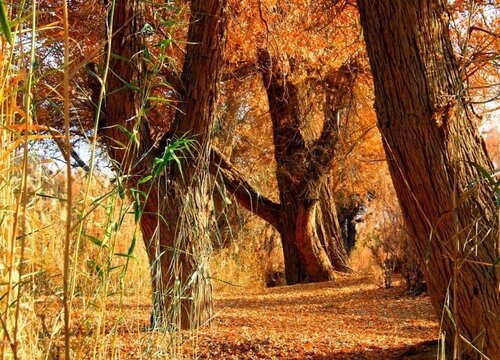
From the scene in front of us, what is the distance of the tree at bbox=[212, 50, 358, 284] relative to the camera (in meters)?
8.34

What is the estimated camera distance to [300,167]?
8305mm

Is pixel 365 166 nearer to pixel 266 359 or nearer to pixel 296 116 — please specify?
pixel 296 116

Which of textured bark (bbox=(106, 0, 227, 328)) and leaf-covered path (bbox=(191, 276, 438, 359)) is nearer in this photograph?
leaf-covered path (bbox=(191, 276, 438, 359))

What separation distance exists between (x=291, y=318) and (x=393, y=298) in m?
1.71

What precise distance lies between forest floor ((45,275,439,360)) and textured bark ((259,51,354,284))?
5.12ft

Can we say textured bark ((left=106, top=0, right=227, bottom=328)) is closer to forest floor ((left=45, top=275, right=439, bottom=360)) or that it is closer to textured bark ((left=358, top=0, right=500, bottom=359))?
forest floor ((left=45, top=275, right=439, bottom=360))

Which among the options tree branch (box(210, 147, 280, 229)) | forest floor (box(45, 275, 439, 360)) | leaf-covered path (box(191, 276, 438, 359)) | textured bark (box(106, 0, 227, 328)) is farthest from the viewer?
tree branch (box(210, 147, 280, 229))

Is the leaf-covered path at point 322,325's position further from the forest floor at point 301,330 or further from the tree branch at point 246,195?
the tree branch at point 246,195

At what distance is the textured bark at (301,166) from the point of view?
835 cm

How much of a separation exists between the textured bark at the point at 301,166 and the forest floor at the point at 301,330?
5.12ft

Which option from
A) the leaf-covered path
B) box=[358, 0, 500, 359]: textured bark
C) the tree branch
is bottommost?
the leaf-covered path

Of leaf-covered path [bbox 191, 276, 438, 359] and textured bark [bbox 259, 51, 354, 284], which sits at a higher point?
textured bark [bbox 259, 51, 354, 284]

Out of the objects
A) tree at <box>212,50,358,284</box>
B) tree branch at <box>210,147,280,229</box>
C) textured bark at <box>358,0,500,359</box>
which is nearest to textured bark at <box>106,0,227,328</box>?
textured bark at <box>358,0,500,359</box>

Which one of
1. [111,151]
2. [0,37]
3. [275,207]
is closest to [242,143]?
[275,207]
